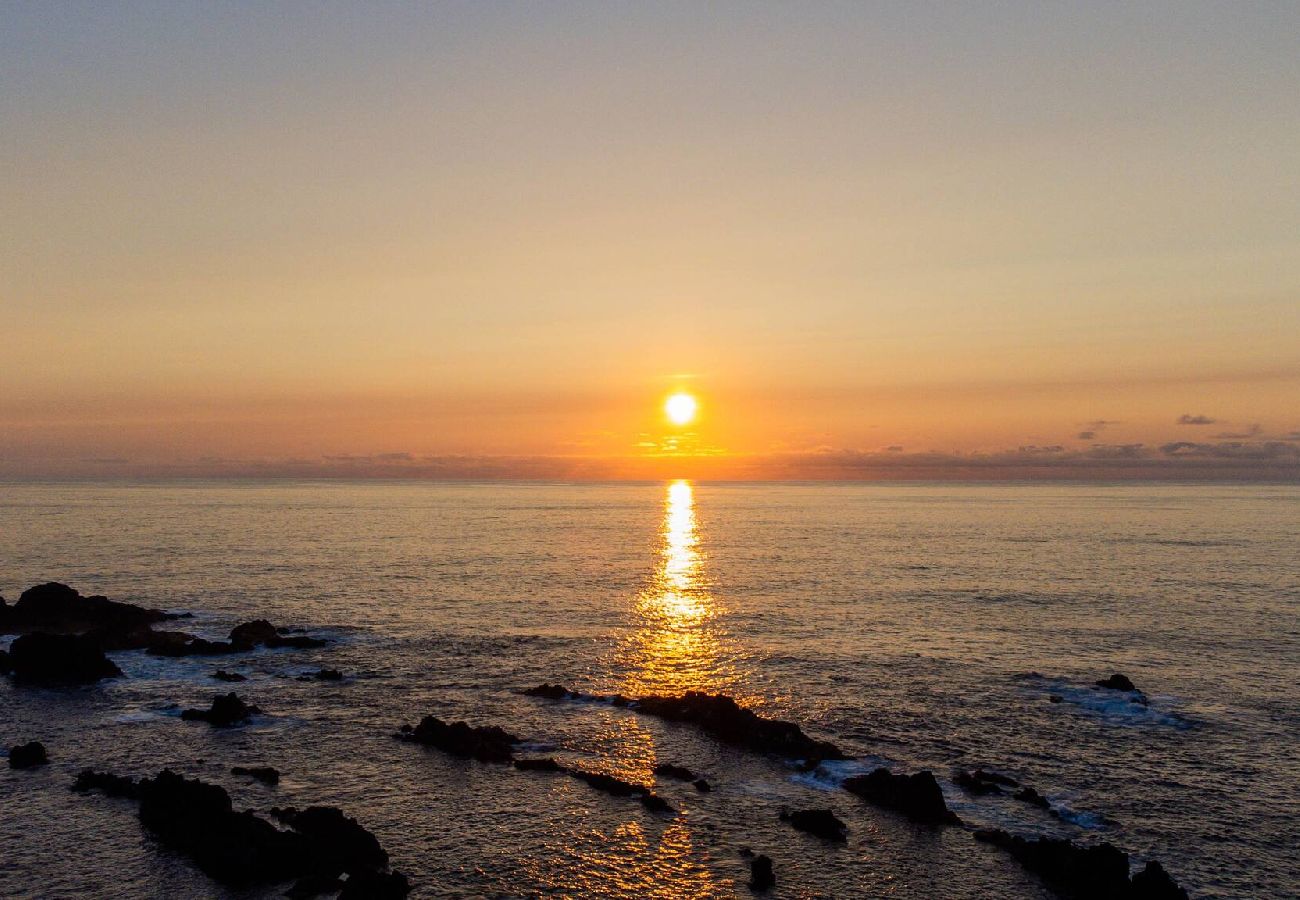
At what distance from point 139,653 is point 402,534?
370ft

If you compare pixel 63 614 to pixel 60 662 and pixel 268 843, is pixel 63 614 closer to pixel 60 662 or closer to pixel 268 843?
pixel 60 662

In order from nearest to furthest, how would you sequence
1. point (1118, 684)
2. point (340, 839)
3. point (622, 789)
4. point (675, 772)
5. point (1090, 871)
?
point (1090, 871) → point (340, 839) → point (622, 789) → point (675, 772) → point (1118, 684)

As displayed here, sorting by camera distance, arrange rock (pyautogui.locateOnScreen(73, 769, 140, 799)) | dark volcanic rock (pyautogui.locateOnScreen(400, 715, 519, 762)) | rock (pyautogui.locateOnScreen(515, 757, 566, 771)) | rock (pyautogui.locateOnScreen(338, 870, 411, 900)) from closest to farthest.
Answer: rock (pyautogui.locateOnScreen(338, 870, 411, 900))
rock (pyautogui.locateOnScreen(73, 769, 140, 799))
rock (pyautogui.locateOnScreen(515, 757, 566, 771))
dark volcanic rock (pyautogui.locateOnScreen(400, 715, 519, 762))

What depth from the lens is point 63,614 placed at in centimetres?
6850

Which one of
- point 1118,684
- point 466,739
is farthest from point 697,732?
point 1118,684

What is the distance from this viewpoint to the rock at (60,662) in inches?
2119

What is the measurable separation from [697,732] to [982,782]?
1479 cm

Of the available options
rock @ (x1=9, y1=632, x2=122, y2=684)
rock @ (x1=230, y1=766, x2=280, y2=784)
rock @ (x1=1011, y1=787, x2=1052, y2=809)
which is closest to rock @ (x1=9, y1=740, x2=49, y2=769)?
rock @ (x1=230, y1=766, x2=280, y2=784)

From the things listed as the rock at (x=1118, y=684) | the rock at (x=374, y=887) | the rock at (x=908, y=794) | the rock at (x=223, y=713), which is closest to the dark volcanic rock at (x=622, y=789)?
the rock at (x=908, y=794)

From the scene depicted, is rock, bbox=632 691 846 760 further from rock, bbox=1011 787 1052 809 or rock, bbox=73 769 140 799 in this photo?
rock, bbox=73 769 140 799

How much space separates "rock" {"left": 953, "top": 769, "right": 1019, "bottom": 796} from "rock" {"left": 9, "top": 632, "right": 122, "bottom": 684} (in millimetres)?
53898

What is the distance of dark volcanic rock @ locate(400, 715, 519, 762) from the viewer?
40.7 metres

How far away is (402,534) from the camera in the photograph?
17400cm

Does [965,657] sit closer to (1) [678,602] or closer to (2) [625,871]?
(1) [678,602]
